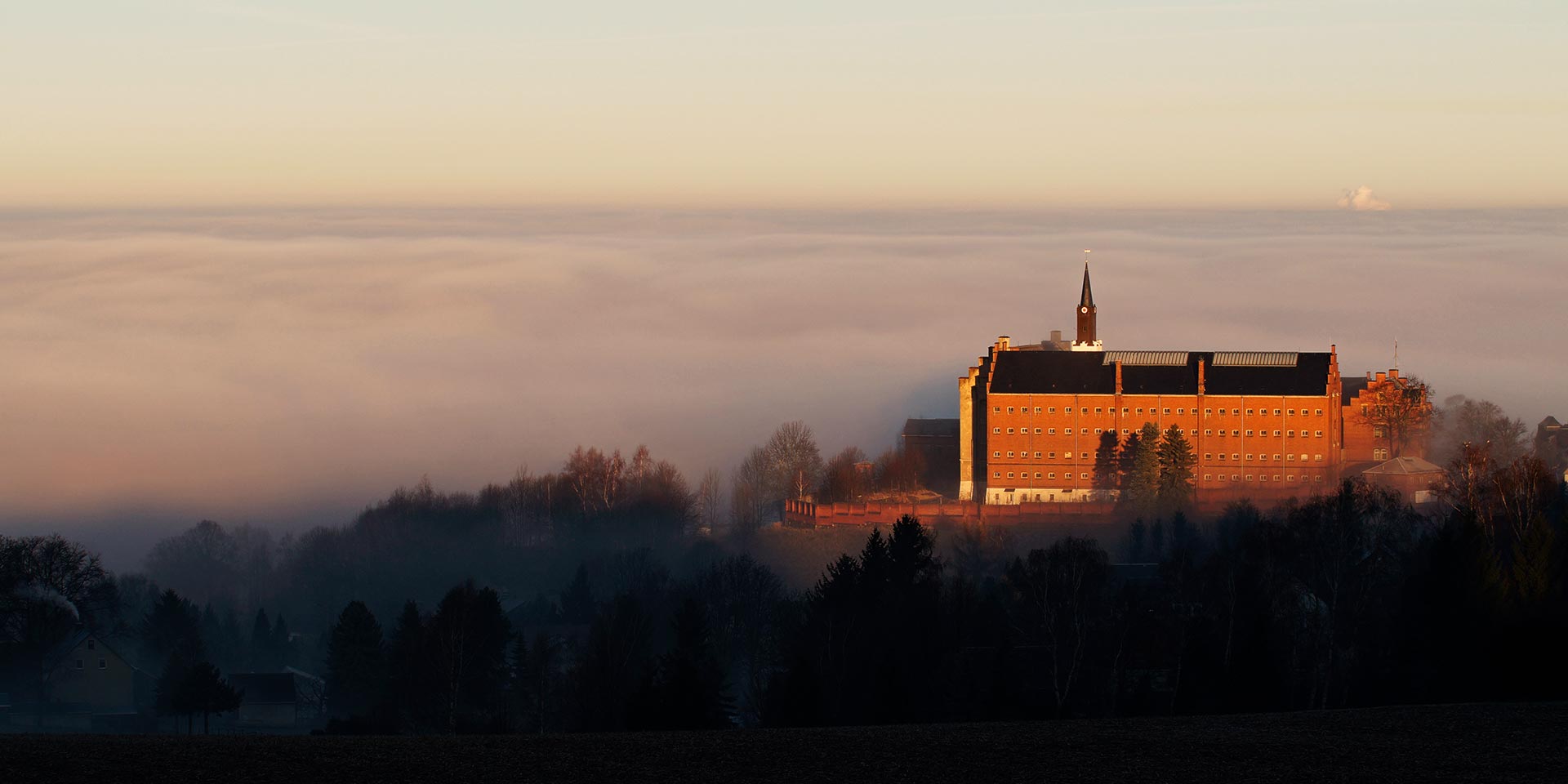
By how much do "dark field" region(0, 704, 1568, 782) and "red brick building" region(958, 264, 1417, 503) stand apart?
88.6 meters

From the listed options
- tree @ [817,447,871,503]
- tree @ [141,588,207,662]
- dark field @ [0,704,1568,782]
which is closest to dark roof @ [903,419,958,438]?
tree @ [817,447,871,503]

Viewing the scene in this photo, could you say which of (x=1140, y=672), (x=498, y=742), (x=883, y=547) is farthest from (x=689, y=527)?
(x=498, y=742)

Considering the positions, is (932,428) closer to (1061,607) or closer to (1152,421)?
(1152,421)

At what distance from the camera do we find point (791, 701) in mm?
51031

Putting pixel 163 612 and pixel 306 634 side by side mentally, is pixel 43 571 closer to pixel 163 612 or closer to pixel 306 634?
pixel 163 612

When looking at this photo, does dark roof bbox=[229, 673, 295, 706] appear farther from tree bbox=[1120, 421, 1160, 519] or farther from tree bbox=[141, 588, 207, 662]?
Answer: tree bbox=[1120, 421, 1160, 519]

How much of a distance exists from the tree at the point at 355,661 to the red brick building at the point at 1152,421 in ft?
182

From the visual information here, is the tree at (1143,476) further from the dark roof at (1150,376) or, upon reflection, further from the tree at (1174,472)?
the dark roof at (1150,376)

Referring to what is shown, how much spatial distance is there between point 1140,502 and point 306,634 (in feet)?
153

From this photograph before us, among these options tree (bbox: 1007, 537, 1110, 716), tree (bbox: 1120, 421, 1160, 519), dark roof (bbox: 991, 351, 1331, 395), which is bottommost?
tree (bbox: 1007, 537, 1110, 716)

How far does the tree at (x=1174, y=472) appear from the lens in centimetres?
12381

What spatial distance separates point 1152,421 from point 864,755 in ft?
316

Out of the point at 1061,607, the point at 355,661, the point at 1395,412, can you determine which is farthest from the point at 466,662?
the point at 1395,412

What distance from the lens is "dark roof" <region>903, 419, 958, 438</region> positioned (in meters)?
137
